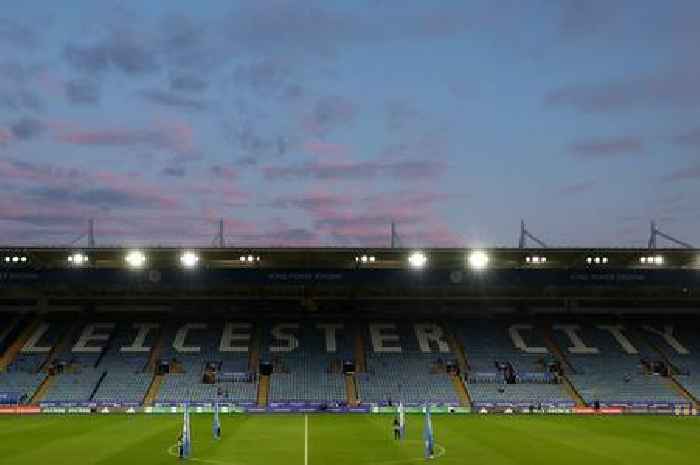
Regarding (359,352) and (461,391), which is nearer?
(461,391)

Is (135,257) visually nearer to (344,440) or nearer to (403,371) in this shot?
(403,371)

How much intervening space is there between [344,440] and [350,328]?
35.8 m

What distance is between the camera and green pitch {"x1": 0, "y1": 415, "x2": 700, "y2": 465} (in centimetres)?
3531

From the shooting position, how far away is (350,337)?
250 feet

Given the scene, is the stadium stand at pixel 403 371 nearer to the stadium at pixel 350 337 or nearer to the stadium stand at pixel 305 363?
the stadium at pixel 350 337

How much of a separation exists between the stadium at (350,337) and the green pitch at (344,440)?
2.82 ft

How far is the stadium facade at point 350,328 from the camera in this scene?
66.3m

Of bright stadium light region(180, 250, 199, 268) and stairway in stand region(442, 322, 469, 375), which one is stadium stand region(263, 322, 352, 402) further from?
bright stadium light region(180, 250, 199, 268)

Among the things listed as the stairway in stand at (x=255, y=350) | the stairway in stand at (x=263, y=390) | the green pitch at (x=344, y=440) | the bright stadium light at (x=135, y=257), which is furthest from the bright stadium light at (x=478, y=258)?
the bright stadium light at (x=135, y=257)

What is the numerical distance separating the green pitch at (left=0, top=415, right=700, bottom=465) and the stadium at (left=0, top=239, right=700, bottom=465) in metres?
0.86

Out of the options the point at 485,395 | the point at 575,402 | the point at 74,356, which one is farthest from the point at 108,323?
the point at 575,402

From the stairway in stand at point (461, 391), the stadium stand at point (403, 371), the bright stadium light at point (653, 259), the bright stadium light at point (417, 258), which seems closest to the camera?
the stairway in stand at point (461, 391)

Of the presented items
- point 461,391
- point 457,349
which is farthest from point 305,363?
point 457,349

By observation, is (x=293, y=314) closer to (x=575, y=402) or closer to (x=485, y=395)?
(x=485, y=395)
